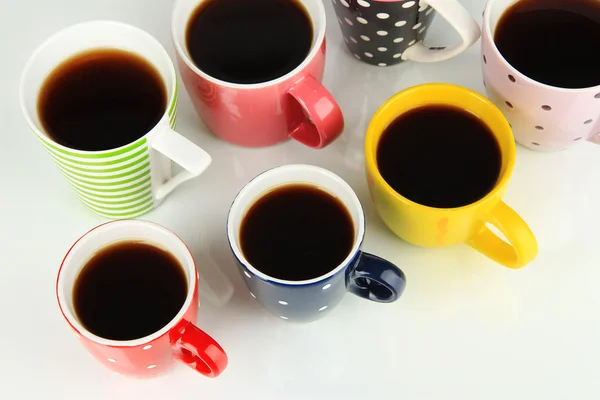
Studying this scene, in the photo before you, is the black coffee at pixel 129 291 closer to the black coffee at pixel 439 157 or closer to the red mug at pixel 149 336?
the red mug at pixel 149 336

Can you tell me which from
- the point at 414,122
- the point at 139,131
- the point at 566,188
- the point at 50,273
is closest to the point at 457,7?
the point at 414,122

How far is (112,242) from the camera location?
781 millimetres

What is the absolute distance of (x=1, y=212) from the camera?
0.92 metres

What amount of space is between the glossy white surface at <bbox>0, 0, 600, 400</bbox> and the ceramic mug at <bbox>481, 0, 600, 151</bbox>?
0.23 ft

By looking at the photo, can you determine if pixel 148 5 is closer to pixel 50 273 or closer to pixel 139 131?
pixel 139 131

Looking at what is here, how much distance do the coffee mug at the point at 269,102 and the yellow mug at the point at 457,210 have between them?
2.6 inches

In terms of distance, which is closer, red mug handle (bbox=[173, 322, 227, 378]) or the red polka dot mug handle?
red mug handle (bbox=[173, 322, 227, 378])

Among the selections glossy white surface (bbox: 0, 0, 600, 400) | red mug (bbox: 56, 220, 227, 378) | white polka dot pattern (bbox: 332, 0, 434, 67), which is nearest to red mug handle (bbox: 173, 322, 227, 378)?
red mug (bbox: 56, 220, 227, 378)

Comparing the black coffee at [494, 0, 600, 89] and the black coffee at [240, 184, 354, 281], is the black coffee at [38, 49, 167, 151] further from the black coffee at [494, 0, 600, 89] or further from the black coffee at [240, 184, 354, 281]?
the black coffee at [494, 0, 600, 89]

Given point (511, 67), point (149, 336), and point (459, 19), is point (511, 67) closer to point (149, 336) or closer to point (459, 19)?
point (459, 19)

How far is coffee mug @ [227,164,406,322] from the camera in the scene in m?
0.72

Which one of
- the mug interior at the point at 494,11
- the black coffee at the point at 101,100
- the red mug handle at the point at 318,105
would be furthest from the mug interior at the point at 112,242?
the mug interior at the point at 494,11

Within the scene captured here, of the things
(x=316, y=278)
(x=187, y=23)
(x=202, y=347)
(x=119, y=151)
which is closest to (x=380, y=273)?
(x=316, y=278)

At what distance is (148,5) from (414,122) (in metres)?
0.45
